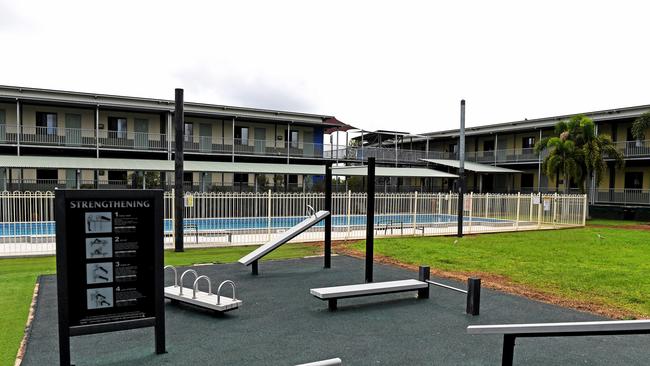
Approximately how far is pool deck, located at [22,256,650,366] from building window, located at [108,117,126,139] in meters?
24.4

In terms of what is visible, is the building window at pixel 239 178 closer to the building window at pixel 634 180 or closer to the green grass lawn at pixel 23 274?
the green grass lawn at pixel 23 274

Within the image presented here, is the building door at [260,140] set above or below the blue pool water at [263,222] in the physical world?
above

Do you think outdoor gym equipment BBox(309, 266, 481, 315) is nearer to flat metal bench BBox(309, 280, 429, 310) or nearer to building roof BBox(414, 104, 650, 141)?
flat metal bench BBox(309, 280, 429, 310)

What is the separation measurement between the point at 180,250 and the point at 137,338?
7.44 m

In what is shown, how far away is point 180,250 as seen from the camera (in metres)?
12.5

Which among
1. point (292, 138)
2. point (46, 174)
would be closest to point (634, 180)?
point (292, 138)

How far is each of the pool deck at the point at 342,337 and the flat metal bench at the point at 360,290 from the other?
8.4 inches

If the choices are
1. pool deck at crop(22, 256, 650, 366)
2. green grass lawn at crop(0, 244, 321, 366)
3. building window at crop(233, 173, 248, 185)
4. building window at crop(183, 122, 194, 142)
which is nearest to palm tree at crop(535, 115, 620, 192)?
green grass lawn at crop(0, 244, 321, 366)

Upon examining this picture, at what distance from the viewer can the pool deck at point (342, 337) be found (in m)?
4.70

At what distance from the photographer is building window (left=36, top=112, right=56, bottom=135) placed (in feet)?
93.0

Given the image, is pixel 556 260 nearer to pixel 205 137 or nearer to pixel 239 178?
pixel 239 178

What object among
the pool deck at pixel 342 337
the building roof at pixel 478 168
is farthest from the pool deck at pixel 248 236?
the building roof at pixel 478 168

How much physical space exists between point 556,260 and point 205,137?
25183mm

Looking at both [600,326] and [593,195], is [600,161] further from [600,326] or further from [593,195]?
[600,326]
